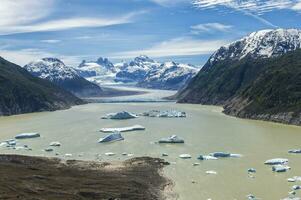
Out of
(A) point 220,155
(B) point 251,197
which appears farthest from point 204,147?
(B) point 251,197

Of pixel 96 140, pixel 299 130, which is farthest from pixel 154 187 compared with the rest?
pixel 299 130

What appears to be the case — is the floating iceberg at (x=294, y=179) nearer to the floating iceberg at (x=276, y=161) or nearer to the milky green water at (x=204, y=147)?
the milky green water at (x=204, y=147)

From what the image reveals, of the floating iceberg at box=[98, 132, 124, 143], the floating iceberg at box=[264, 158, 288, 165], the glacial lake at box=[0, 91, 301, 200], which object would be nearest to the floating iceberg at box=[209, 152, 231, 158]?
the glacial lake at box=[0, 91, 301, 200]

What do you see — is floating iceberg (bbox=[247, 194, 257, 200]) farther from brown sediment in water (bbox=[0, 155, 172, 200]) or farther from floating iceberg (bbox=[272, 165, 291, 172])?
floating iceberg (bbox=[272, 165, 291, 172])

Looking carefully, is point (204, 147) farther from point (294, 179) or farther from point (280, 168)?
point (294, 179)

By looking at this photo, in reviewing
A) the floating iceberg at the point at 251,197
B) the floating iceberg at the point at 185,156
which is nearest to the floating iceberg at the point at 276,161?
the floating iceberg at the point at 185,156
